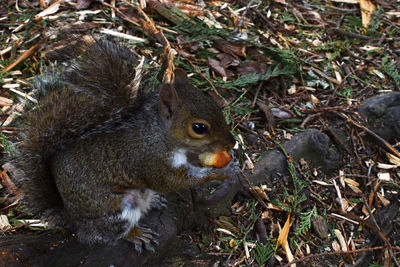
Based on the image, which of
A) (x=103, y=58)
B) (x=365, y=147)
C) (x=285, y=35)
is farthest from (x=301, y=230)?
(x=285, y=35)

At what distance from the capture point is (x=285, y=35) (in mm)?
3111

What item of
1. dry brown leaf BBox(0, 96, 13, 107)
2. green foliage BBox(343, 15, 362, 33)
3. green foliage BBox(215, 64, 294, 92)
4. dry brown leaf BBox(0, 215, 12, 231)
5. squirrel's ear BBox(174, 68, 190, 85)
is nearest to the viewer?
squirrel's ear BBox(174, 68, 190, 85)

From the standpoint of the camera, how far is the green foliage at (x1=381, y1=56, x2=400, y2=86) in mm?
2971

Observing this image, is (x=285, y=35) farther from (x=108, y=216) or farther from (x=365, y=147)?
(x=108, y=216)

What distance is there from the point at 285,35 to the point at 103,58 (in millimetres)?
1810

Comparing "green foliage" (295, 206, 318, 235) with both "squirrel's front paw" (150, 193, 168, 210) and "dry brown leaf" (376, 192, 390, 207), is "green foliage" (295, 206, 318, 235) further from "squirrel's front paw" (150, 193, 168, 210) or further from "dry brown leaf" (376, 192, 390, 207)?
"squirrel's front paw" (150, 193, 168, 210)

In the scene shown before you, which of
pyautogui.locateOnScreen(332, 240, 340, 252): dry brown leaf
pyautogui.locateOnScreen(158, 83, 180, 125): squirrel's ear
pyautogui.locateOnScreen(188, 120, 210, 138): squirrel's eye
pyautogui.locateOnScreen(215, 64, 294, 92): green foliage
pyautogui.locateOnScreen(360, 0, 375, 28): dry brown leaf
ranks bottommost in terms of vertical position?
pyautogui.locateOnScreen(332, 240, 340, 252): dry brown leaf

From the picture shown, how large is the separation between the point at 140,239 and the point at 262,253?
62 cm

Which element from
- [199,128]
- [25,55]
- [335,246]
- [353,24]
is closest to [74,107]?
[199,128]

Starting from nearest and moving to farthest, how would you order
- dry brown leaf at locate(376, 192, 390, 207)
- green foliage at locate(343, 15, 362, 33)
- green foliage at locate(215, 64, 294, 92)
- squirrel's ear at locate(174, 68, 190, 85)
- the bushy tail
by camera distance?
the bushy tail → squirrel's ear at locate(174, 68, 190, 85) → dry brown leaf at locate(376, 192, 390, 207) → green foliage at locate(215, 64, 294, 92) → green foliage at locate(343, 15, 362, 33)

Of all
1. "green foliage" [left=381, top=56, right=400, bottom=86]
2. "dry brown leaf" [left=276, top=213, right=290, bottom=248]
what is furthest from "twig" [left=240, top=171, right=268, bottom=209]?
"green foliage" [left=381, top=56, right=400, bottom=86]

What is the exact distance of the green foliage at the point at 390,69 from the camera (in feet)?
9.75

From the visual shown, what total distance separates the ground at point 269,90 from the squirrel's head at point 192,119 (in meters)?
0.45

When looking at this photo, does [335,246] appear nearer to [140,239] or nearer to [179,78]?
[140,239]
